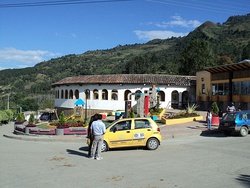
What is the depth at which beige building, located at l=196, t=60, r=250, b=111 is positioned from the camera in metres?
27.5

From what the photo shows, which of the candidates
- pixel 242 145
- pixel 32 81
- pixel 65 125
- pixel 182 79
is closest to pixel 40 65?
pixel 32 81

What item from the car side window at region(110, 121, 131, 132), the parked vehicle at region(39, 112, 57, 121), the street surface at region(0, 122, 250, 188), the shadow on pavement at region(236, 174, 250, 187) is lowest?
the parked vehicle at region(39, 112, 57, 121)

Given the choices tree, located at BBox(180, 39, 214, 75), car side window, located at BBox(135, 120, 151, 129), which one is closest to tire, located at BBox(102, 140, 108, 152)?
car side window, located at BBox(135, 120, 151, 129)

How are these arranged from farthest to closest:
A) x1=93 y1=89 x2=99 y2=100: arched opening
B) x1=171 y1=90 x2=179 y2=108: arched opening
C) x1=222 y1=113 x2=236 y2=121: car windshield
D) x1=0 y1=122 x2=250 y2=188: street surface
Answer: x1=93 y1=89 x2=99 y2=100: arched opening, x1=171 y1=90 x2=179 y2=108: arched opening, x1=222 y1=113 x2=236 y2=121: car windshield, x1=0 y1=122 x2=250 y2=188: street surface

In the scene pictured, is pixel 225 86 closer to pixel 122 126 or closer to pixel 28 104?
pixel 122 126

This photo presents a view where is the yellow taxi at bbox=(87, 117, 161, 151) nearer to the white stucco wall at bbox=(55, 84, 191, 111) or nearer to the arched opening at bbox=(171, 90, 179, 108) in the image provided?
the white stucco wall at bbox=(55, 84, 191, 111)

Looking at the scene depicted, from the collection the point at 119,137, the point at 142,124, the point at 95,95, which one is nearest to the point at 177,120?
the point at 142,124

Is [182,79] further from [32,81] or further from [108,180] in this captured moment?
[32,81]

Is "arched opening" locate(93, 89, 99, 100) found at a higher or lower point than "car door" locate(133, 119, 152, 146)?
higher

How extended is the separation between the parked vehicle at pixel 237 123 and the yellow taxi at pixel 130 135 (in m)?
5.97

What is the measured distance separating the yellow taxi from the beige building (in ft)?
53.7

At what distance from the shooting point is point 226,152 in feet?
38.2

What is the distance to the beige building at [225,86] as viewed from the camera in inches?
1085

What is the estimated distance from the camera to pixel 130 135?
1251 cm
